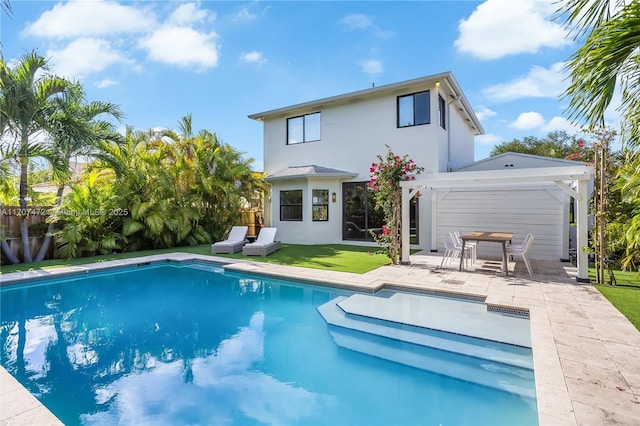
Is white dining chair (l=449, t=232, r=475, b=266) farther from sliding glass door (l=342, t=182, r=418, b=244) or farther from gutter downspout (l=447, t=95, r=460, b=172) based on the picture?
gutter downspout (l=447, t=95, r=460, b=172)

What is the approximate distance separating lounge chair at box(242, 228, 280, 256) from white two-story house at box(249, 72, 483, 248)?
7.99 ft

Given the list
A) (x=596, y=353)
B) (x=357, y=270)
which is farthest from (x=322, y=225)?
(x=596, y=353)

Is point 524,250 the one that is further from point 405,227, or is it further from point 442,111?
point 442,111

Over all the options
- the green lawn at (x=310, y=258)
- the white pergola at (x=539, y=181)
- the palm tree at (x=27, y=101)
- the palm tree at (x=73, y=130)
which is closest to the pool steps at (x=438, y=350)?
the green lawn at (x=310, y=258)

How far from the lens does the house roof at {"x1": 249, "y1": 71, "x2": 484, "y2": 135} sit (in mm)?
13719

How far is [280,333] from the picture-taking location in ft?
20.6

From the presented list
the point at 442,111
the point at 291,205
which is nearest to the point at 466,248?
the point at 442,111

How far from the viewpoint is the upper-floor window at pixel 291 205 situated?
666 inches

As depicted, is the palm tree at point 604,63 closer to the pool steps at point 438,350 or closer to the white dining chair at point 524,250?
the pool steps at point 438,350

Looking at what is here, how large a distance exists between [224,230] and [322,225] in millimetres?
5687

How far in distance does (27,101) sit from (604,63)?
14.2 metres

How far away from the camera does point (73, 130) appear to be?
11180 millimetres

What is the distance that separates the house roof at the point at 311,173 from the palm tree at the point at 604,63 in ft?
41.2

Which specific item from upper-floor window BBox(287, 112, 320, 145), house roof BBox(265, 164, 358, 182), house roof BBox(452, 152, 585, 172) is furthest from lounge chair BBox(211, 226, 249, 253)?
house roof BBox(452, 152, 585, 172)
